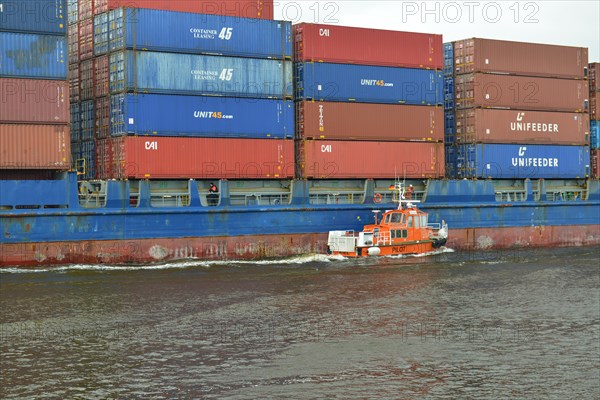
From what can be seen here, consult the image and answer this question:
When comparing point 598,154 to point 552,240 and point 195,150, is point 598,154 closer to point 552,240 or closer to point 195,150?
point 552,240

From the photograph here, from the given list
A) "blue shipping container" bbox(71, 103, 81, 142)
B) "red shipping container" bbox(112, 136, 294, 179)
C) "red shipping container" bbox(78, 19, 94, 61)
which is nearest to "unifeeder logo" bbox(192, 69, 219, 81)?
"red shipping container" bbox(112, 136, 294, 179)

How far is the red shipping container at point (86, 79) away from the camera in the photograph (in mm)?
42844

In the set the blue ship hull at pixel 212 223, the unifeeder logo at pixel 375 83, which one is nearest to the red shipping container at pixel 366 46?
the unifeeder logo at pixel 375 83

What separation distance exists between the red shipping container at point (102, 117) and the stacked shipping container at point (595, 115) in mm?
30953

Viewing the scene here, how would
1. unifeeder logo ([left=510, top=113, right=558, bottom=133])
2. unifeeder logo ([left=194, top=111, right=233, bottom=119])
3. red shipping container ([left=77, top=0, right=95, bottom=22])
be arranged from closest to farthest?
1. unifeeder logo ([left=194, top=111, right=233, bottom=119])
2. red shipping container ([left=77, top=0, right=95, bottom=22])
3. unifeeder logo ([left=510, top=113, right=558, bottom=133])

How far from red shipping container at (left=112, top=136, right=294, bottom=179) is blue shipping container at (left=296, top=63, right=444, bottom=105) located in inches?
135

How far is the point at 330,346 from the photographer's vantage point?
23.9 m

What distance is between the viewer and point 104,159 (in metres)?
41.8

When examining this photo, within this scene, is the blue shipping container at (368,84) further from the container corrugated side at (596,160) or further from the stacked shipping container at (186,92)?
the container corrugated side at (596,160)

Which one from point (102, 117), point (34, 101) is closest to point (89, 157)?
point (102, 117)

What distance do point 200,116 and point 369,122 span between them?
9.44m

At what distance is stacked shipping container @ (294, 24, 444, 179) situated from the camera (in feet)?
148

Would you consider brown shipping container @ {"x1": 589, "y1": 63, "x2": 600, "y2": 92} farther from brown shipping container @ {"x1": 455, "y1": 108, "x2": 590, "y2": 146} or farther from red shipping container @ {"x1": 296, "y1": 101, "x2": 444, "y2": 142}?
red shipping container @ {"x1": 296, "y1": 101, "x2": 444, "y2": 142}

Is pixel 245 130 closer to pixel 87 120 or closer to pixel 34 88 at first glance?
pixel 87 120
